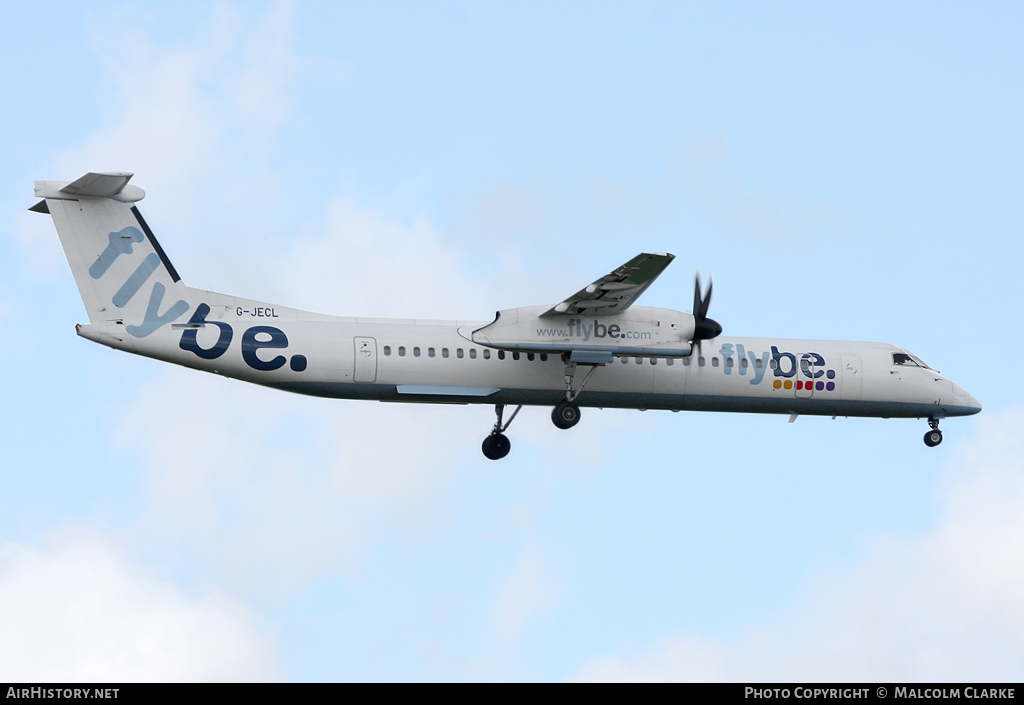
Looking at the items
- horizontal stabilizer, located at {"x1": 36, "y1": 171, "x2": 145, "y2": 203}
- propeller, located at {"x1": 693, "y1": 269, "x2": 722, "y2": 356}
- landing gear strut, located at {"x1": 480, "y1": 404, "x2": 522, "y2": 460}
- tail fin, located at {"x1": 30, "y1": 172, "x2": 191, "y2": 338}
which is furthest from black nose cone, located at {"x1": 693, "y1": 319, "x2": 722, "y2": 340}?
horizontal stabilizer, located at {"x1": 36, "y1": 171, "x2": 145, "y2": 203}

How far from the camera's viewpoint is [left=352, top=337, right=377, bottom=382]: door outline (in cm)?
2772

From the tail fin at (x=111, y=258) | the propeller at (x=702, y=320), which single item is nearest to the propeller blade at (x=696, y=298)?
the propeller at (x=702, y=320)

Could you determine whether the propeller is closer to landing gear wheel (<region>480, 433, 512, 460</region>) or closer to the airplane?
the airplane

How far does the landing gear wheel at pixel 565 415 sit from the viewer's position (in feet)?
95.9

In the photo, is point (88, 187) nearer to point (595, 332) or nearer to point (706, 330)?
point (595, 332)

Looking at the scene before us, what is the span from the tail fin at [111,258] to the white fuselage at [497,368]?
0.43m

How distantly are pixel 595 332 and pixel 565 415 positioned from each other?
211cm

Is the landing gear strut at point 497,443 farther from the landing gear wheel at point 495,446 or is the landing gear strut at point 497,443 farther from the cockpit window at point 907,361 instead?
the cockpit window at point 907,361

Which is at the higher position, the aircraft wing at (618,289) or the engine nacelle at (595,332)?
the aircraft wing at (618,289)

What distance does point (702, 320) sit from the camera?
29281mm

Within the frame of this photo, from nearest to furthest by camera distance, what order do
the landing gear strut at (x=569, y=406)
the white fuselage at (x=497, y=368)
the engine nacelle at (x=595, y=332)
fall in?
the white fuselage at (x=497, y=368) → the engine nacelle at (x=595, y=332) → the landing gear strut at (x=569, y=406)
